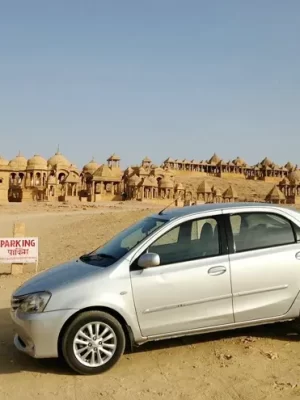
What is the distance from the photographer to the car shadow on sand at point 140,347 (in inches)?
190

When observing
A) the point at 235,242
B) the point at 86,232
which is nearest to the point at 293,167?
the point at 86,232

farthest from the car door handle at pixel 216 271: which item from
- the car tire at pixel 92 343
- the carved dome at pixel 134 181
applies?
the carved dome at pixel 134 181

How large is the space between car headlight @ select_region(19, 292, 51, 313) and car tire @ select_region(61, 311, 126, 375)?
1.10 feet

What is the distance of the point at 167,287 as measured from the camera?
4.86 meters

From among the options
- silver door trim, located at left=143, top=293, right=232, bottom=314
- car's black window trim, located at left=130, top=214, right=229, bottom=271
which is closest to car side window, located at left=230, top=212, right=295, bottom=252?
car's black window trim, located at left=130, top=214, right=229, bottom=271

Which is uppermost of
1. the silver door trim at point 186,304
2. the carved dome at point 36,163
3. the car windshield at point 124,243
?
the carved dome at point 36,163

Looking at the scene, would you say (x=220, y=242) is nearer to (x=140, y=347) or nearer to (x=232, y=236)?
(x=232, y=236)

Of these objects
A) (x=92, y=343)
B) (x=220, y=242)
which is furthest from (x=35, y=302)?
(x=220, y=242)

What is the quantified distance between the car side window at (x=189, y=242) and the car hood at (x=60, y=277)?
70 centimetres

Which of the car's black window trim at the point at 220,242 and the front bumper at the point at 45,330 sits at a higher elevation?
the car's black window trim at the point at 220,242

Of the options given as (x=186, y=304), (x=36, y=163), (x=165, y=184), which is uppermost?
(x=36, y=163)

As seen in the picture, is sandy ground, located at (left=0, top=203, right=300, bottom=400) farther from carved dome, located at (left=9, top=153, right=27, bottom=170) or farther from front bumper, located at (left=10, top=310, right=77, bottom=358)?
carved dome, located at (left=9, top=153, right=27, bottom=170)

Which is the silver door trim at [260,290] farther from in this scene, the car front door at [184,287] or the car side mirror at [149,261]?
the car side mirror at [149,261]

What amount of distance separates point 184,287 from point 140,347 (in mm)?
1026
